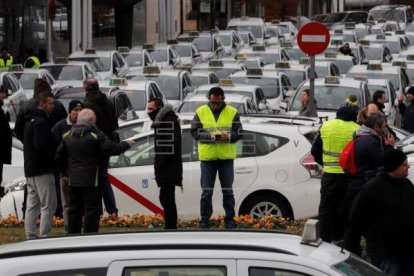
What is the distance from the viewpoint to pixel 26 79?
31.2m

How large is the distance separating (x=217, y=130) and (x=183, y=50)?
30.6 metres

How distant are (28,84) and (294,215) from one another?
1698 centimetres

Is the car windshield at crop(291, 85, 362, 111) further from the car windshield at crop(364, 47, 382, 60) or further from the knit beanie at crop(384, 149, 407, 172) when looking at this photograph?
the car windshield at crop(364, 47, 382, 60)

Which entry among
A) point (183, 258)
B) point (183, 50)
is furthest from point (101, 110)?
point (183, 50)

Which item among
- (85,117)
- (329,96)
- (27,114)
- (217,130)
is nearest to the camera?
(85,117)

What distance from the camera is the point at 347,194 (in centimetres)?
1173

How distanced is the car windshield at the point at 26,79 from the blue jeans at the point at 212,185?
17.4 m

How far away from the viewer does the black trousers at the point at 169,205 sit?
518 inches

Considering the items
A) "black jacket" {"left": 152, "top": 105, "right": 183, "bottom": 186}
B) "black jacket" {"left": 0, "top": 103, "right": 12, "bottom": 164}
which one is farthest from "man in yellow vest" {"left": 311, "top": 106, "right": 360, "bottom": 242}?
"black jacket" {"left": 0, "top": 103, "right": 12, "bottom": 164}

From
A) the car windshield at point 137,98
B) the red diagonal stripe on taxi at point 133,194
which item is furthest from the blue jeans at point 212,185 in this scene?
the car windshield at point 137,98

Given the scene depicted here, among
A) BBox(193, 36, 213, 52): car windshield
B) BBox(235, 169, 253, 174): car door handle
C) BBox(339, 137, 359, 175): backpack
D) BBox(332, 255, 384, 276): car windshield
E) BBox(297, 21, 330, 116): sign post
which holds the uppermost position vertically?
BBox(297, 21, 330, 116): sign post

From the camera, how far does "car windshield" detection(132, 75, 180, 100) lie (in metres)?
29.4

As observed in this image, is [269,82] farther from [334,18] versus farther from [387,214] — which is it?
[334,18]

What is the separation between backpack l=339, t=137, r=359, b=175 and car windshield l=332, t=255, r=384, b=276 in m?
4.86
